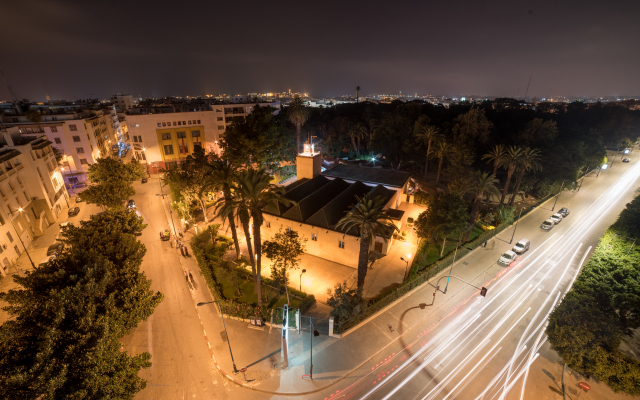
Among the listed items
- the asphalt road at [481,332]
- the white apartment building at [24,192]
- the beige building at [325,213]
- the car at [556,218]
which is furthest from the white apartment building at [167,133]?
the car at [556,218]

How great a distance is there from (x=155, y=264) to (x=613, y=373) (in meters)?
43.9

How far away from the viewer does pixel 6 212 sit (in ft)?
106

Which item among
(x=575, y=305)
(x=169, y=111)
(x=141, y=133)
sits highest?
(x=169, y=111)

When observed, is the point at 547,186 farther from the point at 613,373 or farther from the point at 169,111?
the point at 169,111

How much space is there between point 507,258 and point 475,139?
33019 mm

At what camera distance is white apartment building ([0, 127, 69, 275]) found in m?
32.5

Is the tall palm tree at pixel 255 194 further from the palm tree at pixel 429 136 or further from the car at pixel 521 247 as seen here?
the palm tree at pixel 429 136

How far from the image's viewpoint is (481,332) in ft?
81.5

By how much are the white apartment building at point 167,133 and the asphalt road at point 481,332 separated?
178 ft

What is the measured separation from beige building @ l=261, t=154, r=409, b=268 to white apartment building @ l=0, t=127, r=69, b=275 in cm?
3065

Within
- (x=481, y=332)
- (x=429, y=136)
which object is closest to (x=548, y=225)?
(x=429, y=136)

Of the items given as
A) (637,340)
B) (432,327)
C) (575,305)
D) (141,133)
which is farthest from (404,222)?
(141,133)

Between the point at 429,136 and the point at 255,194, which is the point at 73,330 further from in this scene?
the point at 429,136

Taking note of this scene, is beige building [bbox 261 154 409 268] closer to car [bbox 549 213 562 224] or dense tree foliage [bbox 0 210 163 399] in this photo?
dense tree foliage [bbox 0 210 163 399]
